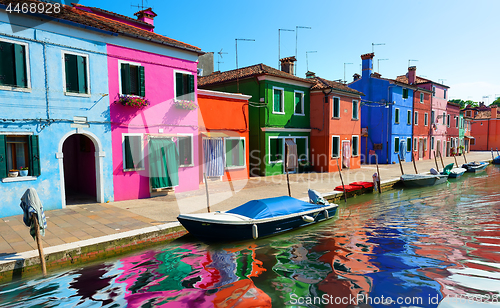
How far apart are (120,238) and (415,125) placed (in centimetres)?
3380

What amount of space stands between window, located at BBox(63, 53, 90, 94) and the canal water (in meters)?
6.86

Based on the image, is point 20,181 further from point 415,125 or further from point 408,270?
point 415,125

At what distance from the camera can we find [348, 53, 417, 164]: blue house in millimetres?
28312

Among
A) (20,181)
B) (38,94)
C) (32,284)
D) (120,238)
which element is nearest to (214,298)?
(120,238)

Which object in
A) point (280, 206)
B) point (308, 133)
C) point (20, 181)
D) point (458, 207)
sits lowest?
point (458, 207)

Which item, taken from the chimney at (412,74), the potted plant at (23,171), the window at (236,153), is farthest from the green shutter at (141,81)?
the chimney at (412,74)

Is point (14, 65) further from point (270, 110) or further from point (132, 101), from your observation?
point (270, 110)

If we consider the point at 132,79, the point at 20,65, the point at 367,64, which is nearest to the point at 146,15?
the point at 132,79

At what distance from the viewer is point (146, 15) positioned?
16.1 m

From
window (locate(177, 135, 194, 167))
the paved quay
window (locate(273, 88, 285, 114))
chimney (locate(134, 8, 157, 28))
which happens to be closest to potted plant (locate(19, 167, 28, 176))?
the paved quay

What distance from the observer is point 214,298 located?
5.81m

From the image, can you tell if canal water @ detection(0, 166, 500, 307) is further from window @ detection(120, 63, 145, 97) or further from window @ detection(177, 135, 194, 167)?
window @ detection(120, 63, 145, 97)

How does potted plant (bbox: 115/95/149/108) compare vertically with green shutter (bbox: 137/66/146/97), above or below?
below

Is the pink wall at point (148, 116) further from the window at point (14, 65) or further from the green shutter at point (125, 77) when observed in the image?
the window at point (14, 65)
